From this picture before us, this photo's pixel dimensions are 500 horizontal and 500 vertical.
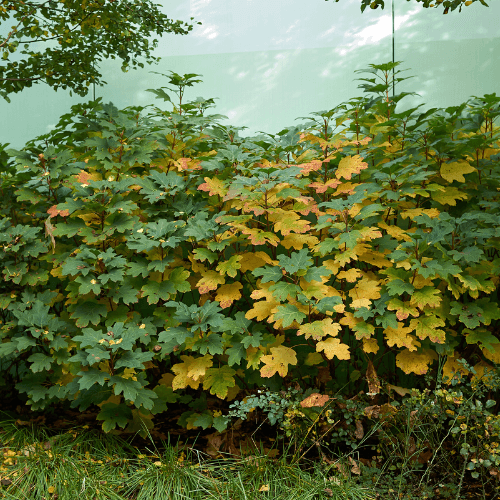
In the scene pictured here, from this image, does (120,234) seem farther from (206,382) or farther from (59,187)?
(206,382)

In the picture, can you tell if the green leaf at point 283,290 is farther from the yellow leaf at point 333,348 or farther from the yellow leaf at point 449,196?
the yellow leaf at point 449,196

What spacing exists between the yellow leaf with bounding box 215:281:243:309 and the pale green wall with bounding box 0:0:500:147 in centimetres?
299

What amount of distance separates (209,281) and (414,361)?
3.53ft

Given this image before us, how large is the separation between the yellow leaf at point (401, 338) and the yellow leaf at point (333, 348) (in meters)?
0.21

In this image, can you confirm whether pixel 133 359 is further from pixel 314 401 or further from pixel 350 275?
pixel 350 275

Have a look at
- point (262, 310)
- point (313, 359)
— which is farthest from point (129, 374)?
point (313, 359)

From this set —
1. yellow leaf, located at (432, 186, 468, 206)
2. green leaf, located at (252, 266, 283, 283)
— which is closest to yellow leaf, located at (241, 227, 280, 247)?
green leaf, located at (252, 266, 283, 283)

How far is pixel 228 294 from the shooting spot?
2.27 metres

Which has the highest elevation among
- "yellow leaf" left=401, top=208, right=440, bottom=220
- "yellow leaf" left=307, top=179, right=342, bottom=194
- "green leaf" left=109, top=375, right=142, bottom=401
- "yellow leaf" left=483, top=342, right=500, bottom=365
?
"yellow leaf" left=307, top=179, right=342, bottom=194

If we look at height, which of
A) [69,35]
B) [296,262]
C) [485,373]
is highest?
[69,35]

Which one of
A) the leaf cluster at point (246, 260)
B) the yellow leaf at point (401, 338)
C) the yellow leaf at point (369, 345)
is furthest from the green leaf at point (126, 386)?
the yellow leaf at point (401, 338)

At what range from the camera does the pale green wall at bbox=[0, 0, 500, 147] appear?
4.68m

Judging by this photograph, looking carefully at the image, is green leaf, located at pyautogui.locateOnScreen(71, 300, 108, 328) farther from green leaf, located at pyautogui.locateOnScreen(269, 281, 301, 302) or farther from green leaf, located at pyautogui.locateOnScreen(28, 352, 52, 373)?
green leaf, located at pyautogui.locateOnScreen(269, 281, 301, 302)

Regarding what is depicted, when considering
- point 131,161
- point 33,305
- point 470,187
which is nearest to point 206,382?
point 33,305
